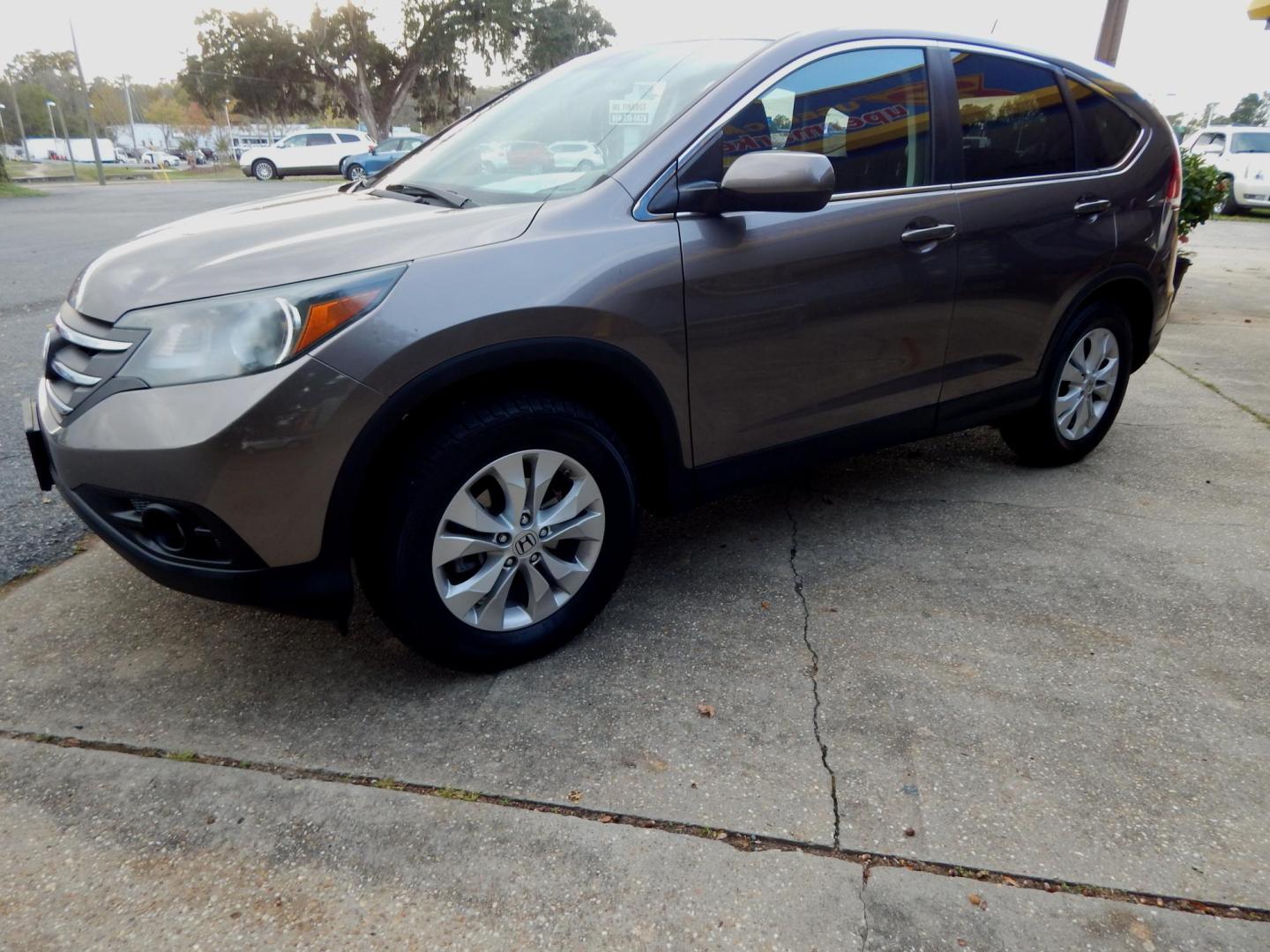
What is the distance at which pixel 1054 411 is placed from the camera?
13.2ft

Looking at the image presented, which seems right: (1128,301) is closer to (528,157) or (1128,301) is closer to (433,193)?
(528,157)

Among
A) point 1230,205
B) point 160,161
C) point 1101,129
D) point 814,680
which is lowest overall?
point 1230,205

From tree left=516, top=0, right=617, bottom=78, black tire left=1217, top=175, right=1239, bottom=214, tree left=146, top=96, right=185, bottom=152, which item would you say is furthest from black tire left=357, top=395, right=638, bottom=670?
tree left=146, top=96, right=185, bottom=152

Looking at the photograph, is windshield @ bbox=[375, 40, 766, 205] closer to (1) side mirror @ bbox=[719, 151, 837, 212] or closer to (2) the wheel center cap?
(1) side mirror @ bbox=[719, 151, 837, 212]

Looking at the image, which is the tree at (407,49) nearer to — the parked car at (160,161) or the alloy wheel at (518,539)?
the parked car at (160,161)

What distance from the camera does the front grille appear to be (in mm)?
2211

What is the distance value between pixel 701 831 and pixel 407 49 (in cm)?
4972

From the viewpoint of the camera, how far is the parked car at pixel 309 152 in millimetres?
31266

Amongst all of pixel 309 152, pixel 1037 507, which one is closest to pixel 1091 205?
pixel 1037 507

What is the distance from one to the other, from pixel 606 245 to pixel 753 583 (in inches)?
50.5

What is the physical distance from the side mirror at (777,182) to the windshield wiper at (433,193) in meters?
0.74

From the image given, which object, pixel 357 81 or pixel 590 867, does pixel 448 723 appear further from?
pixel 357 81

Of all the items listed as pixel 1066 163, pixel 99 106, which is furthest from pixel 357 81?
pixel 99 106

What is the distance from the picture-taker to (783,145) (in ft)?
9.52
